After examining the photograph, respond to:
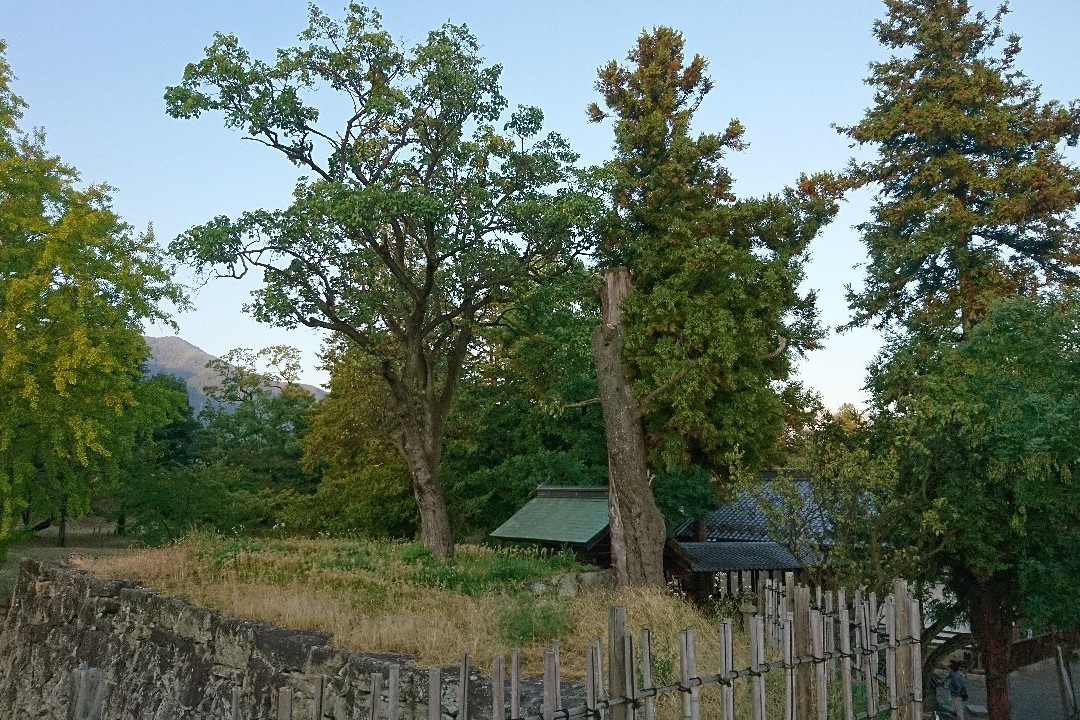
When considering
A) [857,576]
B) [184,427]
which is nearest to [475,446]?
[857,576]

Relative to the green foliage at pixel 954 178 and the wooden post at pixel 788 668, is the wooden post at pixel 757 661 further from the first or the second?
the green foliage at pixel 954 178

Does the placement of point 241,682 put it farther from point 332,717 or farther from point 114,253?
point 114,253

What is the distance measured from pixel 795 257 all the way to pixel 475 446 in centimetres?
1520

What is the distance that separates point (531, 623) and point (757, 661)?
5.05m

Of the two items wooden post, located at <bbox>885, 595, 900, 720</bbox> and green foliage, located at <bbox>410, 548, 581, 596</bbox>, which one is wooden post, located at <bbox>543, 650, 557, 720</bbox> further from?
green foliage, located at <bbox>410, 548, 581, 596</bbox>

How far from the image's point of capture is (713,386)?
20.7 metres

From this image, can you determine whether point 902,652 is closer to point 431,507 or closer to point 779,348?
point 431,507

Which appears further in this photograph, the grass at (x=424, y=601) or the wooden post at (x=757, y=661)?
the grass at (x=424, y=601)

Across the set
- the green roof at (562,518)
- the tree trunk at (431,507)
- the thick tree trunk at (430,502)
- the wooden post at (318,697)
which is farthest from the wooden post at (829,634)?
the green roof at (562,518)

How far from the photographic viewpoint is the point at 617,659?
21.7ft

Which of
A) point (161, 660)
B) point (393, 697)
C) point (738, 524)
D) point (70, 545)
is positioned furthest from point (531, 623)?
point (70, 545)

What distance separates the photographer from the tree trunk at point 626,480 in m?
19.2

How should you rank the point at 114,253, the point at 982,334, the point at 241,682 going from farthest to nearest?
the point at 114,253
the point at 982,334
the point at 241,682

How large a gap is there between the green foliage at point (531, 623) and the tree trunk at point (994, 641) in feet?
42.2
